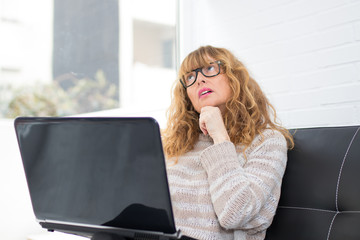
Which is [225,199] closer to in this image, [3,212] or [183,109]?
[183,109]

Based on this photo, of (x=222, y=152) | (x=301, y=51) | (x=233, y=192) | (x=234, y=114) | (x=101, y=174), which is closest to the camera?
(x=101, y=174)

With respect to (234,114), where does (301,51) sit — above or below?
above

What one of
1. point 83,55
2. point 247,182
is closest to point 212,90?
point 247,182

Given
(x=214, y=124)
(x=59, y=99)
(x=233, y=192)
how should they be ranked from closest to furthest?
(x=233, y=192)
(x=214, y=124)
(x=59, y=99)

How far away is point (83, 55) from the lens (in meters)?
2.18

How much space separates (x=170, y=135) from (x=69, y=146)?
2.42 feet

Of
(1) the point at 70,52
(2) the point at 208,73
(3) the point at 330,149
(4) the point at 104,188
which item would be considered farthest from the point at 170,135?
(1) the point at 70,52

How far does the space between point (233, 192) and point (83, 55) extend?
4.86 ft

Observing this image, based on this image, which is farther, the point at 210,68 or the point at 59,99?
the point at 59,99

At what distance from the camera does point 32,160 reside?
2.86 feet

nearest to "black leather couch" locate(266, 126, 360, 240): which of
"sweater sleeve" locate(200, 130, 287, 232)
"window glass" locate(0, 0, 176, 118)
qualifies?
"sweater sleeve" locate(200, 130, 287, 232)

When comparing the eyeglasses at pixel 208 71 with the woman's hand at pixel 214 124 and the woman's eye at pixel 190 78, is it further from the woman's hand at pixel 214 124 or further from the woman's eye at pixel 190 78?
the woman's hand at pixel 214 124

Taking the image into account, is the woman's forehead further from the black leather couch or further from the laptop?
the laptop

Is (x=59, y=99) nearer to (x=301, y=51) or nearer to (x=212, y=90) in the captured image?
(x=212, y=90)
